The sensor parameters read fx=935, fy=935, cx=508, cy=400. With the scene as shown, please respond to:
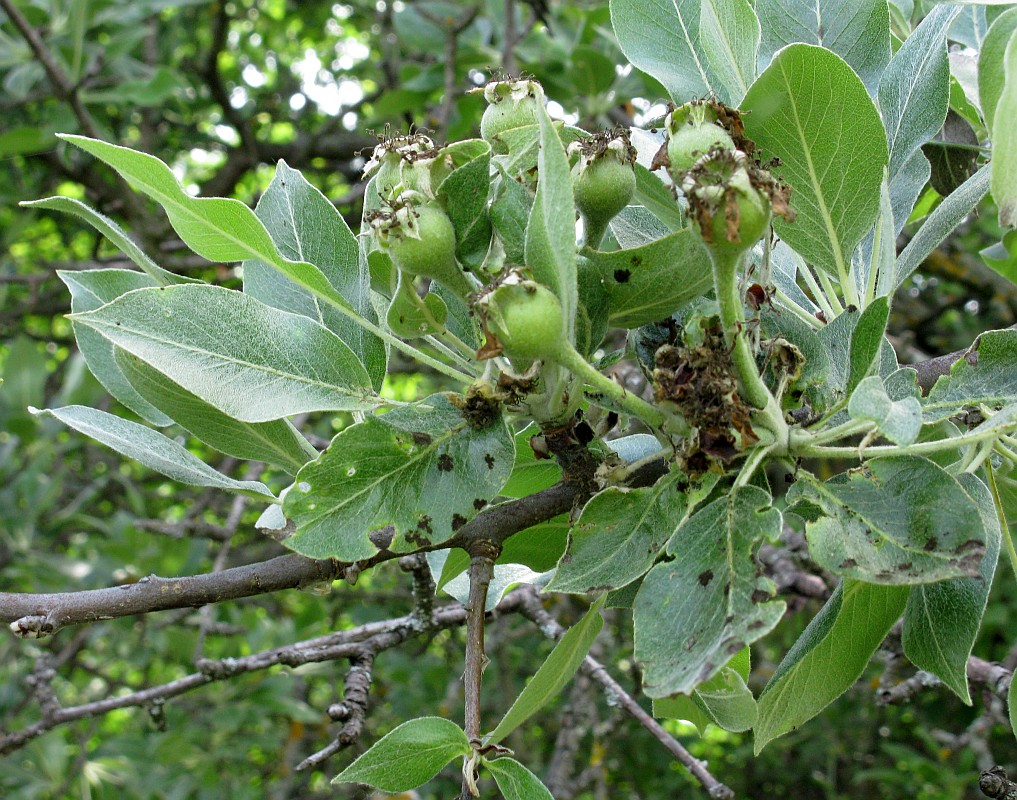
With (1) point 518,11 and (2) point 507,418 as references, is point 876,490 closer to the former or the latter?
(2) point 507,418

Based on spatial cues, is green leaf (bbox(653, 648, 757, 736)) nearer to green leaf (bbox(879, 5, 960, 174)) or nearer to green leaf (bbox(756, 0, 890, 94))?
green leaf (bbox(879, 5, 960, 174))

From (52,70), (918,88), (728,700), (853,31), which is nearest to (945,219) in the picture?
(918,88)

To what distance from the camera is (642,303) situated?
1002 millimetres

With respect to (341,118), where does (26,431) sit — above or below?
below

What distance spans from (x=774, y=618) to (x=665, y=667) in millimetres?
115

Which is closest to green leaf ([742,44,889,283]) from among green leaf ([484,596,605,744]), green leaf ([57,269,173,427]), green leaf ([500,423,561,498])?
green leaf ([500,423,561,498])

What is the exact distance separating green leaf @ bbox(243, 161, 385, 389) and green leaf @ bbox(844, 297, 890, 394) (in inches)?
21.3

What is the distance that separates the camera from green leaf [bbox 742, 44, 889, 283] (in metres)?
0.98

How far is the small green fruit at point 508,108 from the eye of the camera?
1.06 metres

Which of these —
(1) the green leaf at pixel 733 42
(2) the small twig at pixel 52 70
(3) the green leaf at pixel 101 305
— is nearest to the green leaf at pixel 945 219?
(1) the green leaf at pixel 733 42

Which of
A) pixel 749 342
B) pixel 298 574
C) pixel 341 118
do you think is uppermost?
pixel 749 342

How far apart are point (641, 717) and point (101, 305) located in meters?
1.10

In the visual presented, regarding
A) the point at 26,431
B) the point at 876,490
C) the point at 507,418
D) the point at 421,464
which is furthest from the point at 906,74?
the point at 26,431

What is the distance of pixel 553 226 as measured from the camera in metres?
0.82
